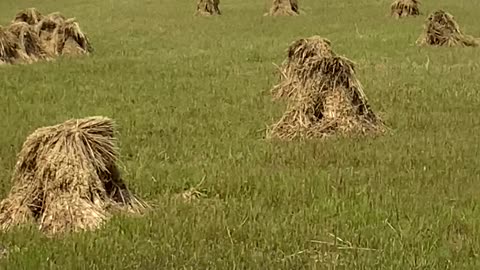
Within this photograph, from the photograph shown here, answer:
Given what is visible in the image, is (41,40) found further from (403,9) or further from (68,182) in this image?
(68,182)

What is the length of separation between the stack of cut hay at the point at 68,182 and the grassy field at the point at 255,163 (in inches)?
11.9

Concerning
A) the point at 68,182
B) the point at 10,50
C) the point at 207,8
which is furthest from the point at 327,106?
the point at 207,8

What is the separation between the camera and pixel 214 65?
20.5m

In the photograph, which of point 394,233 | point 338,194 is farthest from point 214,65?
point 394,233

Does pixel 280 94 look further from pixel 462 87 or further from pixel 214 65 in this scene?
pixel 214 65

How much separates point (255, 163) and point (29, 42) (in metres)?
13.3

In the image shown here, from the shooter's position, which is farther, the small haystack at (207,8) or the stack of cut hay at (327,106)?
the small haystack at (207,8)

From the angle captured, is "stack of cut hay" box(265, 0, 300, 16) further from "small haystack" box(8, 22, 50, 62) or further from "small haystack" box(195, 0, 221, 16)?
"small haystack" box(8, 22, 50, 62)

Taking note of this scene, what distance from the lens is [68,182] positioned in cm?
871

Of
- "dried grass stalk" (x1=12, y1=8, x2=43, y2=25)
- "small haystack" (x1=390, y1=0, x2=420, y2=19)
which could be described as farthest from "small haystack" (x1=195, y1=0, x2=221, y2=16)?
"dried grass stalk" (x1=12, y1=8, x2=43, y2=25)

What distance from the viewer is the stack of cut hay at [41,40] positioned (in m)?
22.2

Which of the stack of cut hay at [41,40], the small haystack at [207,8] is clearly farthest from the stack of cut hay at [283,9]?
the stack of cut hay at [41,40]

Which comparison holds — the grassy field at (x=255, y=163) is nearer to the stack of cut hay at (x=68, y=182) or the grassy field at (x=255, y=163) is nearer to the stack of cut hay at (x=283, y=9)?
the stack of cut hay at (x=68, y=182)

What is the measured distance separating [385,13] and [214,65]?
14734 mm
